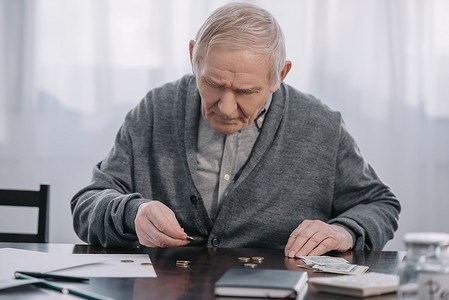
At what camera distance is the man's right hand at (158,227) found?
1.29m

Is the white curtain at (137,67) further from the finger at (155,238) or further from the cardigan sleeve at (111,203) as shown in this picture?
the finger at (155,238)

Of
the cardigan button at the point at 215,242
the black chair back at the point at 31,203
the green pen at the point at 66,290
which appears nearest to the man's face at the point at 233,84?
the cardigan button at the point at 215,242

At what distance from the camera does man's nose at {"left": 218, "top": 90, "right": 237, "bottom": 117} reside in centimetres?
148

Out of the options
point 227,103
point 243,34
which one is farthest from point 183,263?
point 243,34

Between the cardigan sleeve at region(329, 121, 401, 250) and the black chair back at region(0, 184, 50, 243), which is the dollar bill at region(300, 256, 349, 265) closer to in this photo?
the cardigan sleeve at region(329, 121, 401, 250)

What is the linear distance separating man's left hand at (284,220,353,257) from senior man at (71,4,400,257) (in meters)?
0.01

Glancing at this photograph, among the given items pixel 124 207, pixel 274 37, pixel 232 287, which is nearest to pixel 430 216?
pixel 274 37

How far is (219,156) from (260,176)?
0.13m

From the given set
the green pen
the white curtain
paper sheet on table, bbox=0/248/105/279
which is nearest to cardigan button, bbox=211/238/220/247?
paper sheet on table, bbox=0/248/105/279

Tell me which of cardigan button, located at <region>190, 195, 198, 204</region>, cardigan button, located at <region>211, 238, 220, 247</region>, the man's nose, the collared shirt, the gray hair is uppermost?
the gray hair

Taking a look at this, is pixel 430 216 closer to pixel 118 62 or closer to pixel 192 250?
pixel 118 62

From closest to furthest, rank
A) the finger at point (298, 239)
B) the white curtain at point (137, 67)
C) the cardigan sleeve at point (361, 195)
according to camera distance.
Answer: the finger at point (298, 239) < the cardigan sleeve at point (361, 195) < the white curtain at point (137, 67)

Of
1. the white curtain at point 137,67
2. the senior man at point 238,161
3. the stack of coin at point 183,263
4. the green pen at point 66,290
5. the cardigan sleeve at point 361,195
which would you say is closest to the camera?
the green pen at point 66,290

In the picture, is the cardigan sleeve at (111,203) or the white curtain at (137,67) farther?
the white curtain at (137,67)
